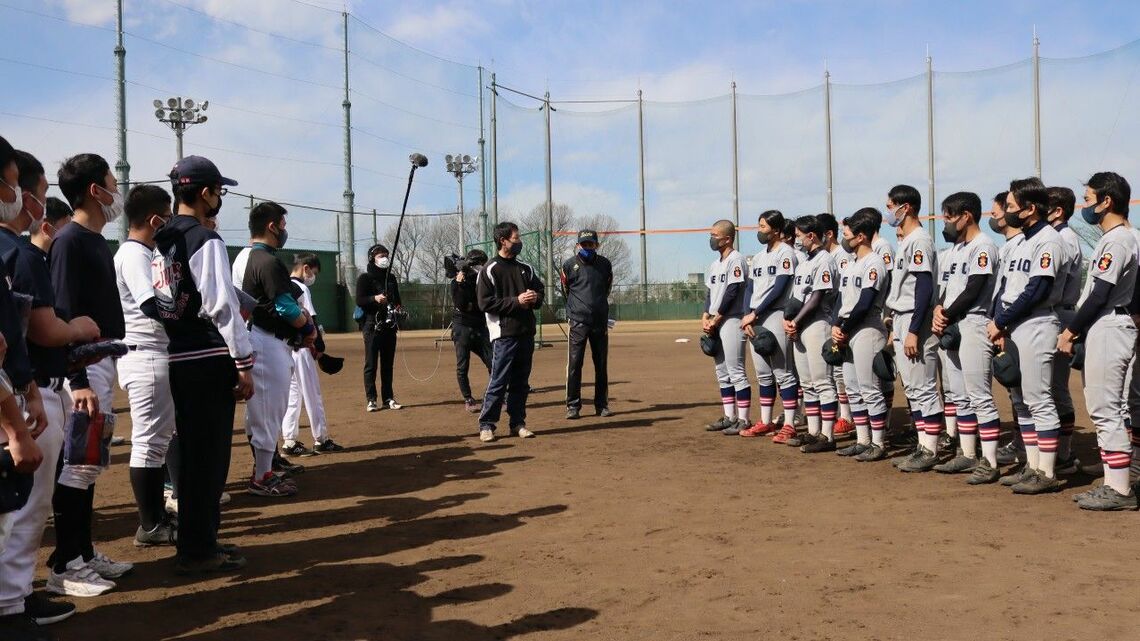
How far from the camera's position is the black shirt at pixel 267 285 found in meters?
5.93

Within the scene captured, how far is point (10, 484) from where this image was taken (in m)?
2.69

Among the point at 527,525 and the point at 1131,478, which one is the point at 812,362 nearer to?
the point at 1131,478

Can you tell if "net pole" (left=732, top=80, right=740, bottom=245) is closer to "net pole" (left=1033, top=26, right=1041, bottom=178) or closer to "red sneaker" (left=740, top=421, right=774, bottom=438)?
"net pole" (left=1033, top=26, right=1041, bottom=178)

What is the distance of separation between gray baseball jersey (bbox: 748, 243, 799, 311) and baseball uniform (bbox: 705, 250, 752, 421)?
23 centimetres

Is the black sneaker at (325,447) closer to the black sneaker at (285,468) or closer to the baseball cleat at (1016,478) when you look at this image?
the black sneaker at (285,468)

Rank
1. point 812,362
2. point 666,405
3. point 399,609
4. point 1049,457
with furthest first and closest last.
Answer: point 666,405 < point 812,362 < point 1049,457 < point 399,609

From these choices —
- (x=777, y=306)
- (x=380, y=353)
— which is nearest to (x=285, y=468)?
(x=380, y=353)

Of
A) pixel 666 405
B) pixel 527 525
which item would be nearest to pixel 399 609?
pixel 527 525

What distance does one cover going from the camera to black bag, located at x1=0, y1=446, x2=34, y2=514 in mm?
2656

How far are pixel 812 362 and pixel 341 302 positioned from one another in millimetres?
29197

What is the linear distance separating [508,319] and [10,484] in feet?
18.9

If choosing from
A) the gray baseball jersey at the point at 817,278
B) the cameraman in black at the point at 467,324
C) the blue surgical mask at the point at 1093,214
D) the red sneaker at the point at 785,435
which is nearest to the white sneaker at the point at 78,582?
the red sneaker at the point at 785,435

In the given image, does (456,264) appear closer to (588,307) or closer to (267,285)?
(588,307)

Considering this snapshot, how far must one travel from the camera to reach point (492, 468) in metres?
7.23
